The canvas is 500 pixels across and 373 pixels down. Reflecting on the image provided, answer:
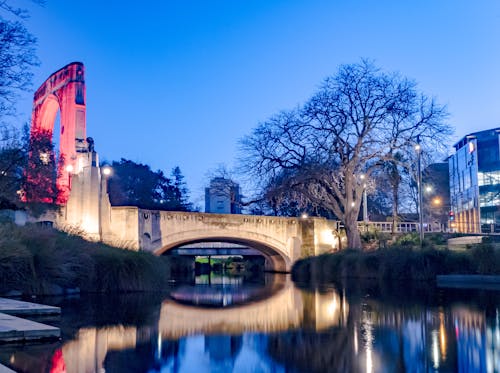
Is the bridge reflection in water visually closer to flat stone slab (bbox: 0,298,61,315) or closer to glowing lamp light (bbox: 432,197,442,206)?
flat stone slab (bbox: 0,298,61,315)

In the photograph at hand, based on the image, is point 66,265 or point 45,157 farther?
point 45,157

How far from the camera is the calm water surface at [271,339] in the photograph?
6.34 meters

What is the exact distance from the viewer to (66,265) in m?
16.4

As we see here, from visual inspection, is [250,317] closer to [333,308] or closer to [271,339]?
[333,308]

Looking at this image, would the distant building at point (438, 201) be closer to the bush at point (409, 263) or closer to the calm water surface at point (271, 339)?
the bush at point (409, 263)

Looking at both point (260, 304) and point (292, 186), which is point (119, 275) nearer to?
point (260, 304)

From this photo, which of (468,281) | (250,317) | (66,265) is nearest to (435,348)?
(250,317)

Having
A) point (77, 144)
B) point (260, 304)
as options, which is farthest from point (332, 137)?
point (260, 304)

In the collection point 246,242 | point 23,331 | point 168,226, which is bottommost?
point 23,331

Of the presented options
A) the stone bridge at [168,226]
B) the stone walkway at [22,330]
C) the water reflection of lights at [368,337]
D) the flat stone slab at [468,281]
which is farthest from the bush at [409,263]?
the stone walkway at [22,330]

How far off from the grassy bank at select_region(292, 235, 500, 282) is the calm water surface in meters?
8.06

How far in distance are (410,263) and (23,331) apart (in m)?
18.5

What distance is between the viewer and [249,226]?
3481cm

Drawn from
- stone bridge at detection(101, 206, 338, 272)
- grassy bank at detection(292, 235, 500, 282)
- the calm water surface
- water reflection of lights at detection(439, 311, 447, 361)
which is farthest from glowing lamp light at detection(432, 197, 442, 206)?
water reflection of lights at detection(439, 311, 447, 361)
